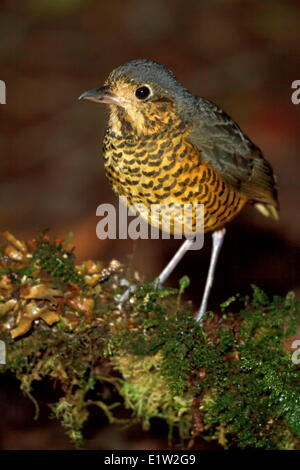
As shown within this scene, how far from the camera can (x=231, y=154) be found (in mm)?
3779

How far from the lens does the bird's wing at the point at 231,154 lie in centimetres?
353

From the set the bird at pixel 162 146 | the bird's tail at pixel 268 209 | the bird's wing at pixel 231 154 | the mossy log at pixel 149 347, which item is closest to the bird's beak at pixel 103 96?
the bird at pixel 162 146

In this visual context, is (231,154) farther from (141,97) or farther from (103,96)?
(103,96)

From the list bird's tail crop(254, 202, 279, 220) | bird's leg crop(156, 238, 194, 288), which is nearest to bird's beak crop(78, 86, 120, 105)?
bird's leg crop(156, 238, 194, 288)

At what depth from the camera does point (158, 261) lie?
7.01 meters

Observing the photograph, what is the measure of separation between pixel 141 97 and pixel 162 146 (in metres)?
0.25

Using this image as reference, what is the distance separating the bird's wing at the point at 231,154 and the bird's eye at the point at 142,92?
0.34 meters

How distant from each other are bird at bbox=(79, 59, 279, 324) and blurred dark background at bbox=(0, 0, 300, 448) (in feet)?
9.60

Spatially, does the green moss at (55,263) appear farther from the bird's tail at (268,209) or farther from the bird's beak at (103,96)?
the bird's tail at (268,209)

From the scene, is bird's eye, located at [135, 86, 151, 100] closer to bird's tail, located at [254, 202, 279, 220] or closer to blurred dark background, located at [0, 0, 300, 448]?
bird's tail, located at [254, 202, 279, 220]

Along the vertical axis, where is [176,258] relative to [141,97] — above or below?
below

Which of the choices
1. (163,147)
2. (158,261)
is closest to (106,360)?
(163,147)

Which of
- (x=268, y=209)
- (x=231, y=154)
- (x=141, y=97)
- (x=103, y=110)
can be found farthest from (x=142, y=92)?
(x=103, y=110)

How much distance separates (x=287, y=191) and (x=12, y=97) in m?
3.89
